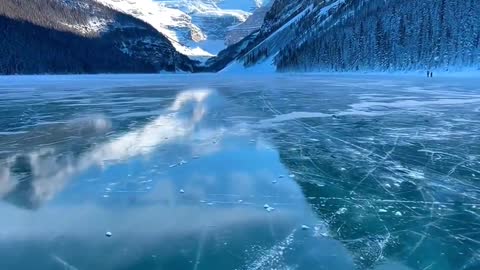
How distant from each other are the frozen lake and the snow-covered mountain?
52272 mm

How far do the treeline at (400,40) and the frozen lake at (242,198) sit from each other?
51.5 metres

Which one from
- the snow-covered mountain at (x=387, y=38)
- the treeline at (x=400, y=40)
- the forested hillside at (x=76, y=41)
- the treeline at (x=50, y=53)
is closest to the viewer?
the treeline at (x=400, y=40)

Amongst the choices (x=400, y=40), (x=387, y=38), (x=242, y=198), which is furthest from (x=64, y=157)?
(x=387, y=38)

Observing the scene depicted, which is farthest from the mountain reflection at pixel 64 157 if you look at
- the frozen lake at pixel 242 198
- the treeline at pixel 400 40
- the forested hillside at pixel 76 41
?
the forested hillside at pixel 76 41

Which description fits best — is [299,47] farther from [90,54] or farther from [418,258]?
[418,258]

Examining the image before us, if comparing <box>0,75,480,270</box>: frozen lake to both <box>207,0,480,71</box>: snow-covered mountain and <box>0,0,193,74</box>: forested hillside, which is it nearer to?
<box>207,0,480,71</box>: snow-covered mountain

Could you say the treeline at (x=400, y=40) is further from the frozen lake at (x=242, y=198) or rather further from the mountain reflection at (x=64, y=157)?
the mountain reflection at (x=64, y=157)

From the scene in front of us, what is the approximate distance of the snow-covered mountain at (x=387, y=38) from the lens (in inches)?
2384

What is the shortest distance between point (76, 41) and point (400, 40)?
10745cm

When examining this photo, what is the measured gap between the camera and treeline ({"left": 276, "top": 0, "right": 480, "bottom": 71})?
60.2 meters

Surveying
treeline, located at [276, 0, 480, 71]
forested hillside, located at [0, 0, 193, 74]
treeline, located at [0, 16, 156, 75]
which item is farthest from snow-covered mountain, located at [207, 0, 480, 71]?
forested hillside, located at [0, 0, 193, 74]

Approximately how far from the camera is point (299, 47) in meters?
118

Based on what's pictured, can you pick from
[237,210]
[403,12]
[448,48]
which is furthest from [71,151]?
[403,12]

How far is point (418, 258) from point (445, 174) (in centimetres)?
345
